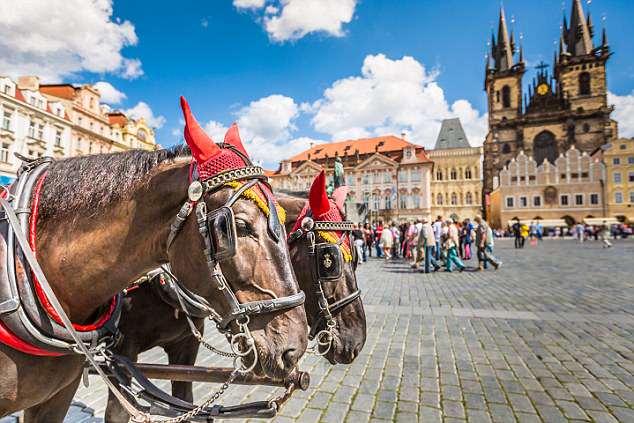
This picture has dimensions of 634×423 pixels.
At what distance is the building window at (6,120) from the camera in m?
24.2

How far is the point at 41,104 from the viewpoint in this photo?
1075 inches

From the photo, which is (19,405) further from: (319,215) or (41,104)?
(41,104)

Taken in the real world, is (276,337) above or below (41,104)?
below

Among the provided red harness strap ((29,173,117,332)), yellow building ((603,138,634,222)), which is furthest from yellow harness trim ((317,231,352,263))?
yellow building ((603,138,634,222))

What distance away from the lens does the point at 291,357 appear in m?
1.09

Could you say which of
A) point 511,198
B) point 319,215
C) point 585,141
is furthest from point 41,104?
point 585,141

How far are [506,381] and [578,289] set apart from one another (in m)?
6.42

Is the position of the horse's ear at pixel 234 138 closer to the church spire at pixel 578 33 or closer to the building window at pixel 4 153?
the building window at pixel 4 153

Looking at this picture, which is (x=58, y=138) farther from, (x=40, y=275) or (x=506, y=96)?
(x=506, y=96)

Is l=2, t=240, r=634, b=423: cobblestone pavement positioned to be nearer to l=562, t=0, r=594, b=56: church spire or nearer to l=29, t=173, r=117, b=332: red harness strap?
l=29, t=173, r=117, b=332: red harness strap

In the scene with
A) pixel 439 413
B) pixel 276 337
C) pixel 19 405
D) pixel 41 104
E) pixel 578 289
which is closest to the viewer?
pixel 276 337

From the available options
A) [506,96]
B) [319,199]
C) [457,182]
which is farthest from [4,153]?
[506,96]

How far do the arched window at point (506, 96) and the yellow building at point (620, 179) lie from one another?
2045cm

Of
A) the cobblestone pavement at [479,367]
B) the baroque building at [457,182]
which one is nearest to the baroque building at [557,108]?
the baroque building at [457,182]
